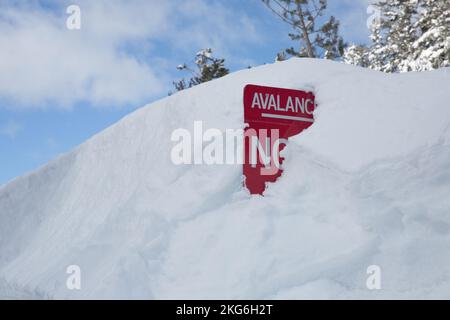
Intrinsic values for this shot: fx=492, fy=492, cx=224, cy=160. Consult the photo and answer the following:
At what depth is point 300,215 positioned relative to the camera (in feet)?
15.1

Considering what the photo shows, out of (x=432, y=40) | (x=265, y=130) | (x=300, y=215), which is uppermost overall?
(x=432, y=40)

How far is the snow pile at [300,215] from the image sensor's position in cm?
405

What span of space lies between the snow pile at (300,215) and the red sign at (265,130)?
0.13m

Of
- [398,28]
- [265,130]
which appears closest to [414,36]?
[398,28]

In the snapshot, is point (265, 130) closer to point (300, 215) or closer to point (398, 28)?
point (300, 215)

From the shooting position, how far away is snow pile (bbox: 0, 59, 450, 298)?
4.05 meters

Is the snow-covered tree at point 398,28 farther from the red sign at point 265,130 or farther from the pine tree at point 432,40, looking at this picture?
the red sign at point 265,130

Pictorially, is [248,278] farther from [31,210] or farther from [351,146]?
[31,210]

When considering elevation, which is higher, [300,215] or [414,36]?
[414,36]

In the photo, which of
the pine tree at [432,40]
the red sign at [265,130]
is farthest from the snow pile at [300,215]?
the pine tree at [432,40]

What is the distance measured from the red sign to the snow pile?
130 millimetres

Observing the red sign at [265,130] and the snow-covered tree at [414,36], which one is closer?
the red sign at [265,130]

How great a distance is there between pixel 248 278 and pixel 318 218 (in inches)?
37.4

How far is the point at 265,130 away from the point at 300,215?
1021 mm
